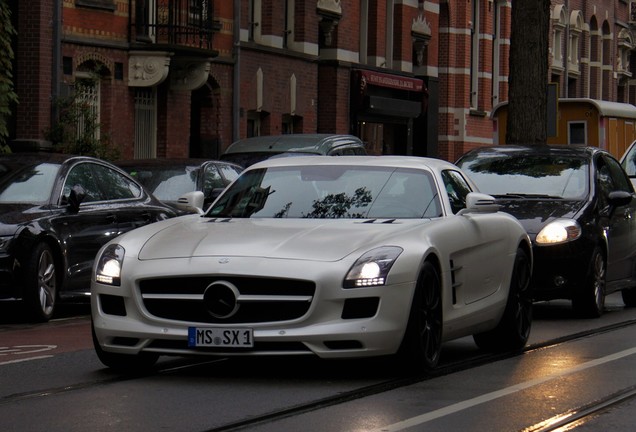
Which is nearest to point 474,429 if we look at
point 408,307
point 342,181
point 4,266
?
point 408,307

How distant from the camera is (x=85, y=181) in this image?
15.3 meters

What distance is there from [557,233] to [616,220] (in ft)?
4.44

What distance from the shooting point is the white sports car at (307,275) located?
916 cm

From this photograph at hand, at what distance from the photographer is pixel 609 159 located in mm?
16641

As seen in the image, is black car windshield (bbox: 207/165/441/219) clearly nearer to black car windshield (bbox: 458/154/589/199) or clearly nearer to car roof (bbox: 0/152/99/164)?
car roof (bbox: 0/152/99/164)

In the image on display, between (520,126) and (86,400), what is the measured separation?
1629 cm

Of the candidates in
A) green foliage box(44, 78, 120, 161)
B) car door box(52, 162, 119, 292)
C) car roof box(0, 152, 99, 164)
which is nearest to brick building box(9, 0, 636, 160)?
green foliage box(44, 78, 120, 161)

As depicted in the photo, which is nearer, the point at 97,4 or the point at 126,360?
the point at 126,360

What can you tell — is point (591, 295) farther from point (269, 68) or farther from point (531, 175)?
point (269, 68)

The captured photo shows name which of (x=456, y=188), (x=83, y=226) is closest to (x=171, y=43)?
(x=83, y=226)

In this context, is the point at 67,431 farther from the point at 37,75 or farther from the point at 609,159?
the point at 37,75

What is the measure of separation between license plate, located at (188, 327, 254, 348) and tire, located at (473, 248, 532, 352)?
8.79ft

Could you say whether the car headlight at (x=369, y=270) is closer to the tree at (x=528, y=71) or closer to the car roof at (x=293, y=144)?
the car roof at (x=293, y=144)

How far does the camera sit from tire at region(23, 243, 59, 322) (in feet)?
45.6
